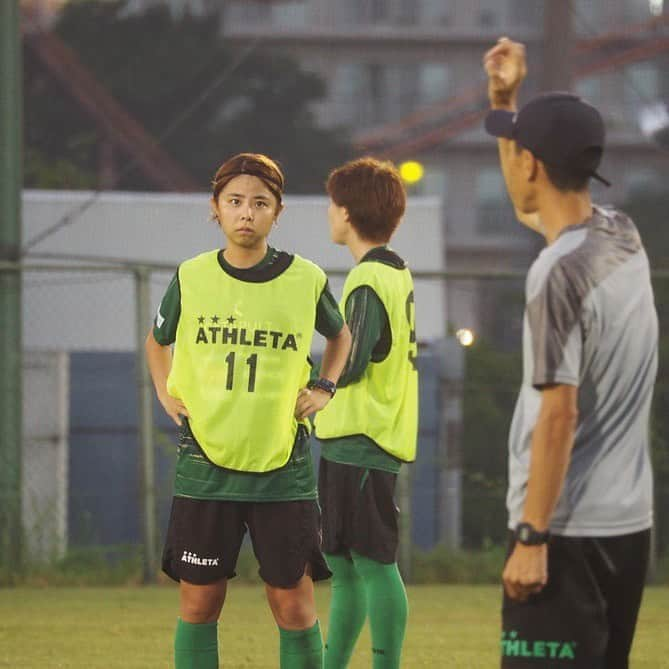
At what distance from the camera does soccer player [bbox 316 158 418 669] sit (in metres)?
6.04

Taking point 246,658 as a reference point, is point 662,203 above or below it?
above

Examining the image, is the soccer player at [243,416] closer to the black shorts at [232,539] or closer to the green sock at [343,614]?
the black shorts at [232,539]

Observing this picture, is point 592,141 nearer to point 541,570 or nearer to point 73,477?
point 541,570

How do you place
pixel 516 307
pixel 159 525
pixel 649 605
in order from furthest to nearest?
pixel 516 307 < pixel 159 525 < pixel 649 605

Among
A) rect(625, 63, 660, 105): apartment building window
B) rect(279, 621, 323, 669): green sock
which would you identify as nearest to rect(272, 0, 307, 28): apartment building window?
rect(625, 63, 660, 105): apartment building window

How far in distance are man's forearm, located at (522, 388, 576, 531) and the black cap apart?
568 mm

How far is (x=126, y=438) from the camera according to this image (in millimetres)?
13305

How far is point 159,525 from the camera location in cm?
1169

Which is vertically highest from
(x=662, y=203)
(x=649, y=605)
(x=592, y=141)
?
(x=662, y=203)

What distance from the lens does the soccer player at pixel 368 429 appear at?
238 inches

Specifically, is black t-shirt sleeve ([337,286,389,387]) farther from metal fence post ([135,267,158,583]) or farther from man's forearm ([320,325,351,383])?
metal fence post ([135,267,158,583])

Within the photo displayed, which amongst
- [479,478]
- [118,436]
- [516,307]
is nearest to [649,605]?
[479,478]

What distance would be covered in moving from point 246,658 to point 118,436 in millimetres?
5661

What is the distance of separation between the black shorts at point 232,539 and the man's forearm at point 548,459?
1.63 meters
